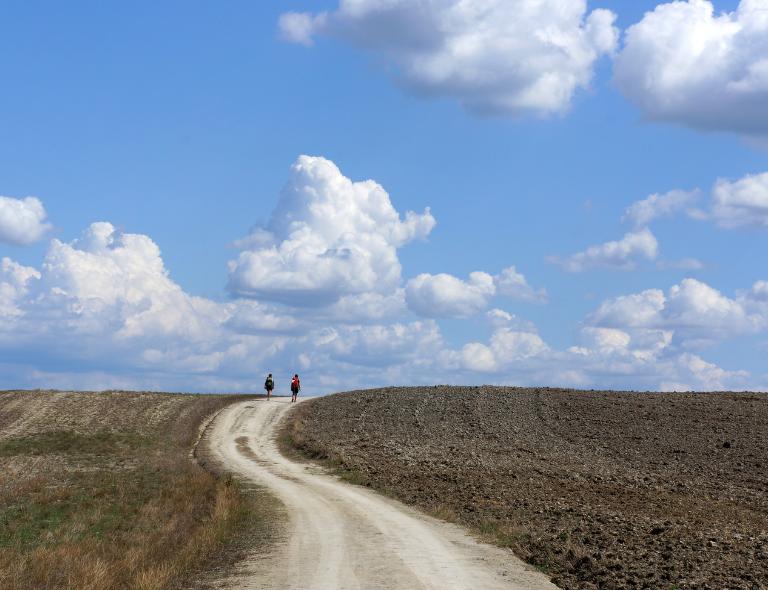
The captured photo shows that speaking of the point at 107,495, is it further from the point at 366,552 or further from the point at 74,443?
the point at 366,552

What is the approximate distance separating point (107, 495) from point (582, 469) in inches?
881

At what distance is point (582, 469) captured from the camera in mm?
40719

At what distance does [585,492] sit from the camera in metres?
33.3

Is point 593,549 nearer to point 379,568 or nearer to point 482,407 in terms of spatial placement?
point 379,568

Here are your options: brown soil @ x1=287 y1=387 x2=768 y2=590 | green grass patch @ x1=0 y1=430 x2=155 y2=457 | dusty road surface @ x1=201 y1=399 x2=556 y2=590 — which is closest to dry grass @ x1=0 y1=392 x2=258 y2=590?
green grass patch @ x1=0 y1=430 x2=155 y2=457

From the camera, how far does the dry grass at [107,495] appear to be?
19797 millimetres

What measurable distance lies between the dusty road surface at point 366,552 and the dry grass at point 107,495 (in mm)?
1950

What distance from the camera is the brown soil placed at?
20.0m

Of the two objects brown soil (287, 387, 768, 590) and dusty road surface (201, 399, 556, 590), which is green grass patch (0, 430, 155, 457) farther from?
dusty road surface (201, 399, 556, 590)

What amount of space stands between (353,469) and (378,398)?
986 inches

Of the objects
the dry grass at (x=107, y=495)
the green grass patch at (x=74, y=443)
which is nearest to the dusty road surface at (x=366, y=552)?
the dry grass at (x=107, y=495)

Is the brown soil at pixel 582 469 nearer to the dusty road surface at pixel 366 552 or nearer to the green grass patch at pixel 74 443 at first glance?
the dusty road surface at pixel 366 552

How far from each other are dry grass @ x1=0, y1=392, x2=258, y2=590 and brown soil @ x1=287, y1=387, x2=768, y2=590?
7705mm

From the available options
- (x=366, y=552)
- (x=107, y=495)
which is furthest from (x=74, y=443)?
(x=366, y=552)
